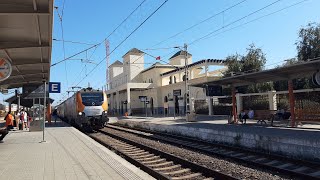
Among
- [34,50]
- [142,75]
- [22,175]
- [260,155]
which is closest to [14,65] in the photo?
[34,50]

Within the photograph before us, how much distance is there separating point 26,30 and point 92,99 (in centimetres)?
1463

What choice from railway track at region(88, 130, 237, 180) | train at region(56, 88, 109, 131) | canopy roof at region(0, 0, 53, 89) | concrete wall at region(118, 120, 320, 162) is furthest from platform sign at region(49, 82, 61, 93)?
concrete wall at region(118, 120, 320, 162)

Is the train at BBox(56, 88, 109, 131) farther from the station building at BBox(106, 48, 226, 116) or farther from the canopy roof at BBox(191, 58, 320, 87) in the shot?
the station building at BBox(106, 48, 226, 116)

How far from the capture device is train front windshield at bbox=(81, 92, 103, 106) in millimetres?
25438

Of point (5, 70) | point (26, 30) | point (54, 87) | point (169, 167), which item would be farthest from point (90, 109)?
point (169, 167)

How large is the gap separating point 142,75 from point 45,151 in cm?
5926

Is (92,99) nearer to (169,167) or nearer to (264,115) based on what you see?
(264,115)

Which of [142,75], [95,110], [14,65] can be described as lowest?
[95,110]

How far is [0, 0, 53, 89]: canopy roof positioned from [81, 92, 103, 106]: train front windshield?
8635mm

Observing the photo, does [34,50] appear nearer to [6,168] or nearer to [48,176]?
[6,168]

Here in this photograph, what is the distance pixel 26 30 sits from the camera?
1131 centimetres

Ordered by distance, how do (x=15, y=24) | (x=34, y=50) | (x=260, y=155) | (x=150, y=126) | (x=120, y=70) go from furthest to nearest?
(x=120, y=70) < (x=150, y=126) < (x=34, y=50) < (x=260, y=155) < (x=15, y=24)

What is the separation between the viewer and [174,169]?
10547 millimetres

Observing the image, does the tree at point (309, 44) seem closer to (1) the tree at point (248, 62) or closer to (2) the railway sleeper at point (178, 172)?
(1) the tree at point (248, 62)
